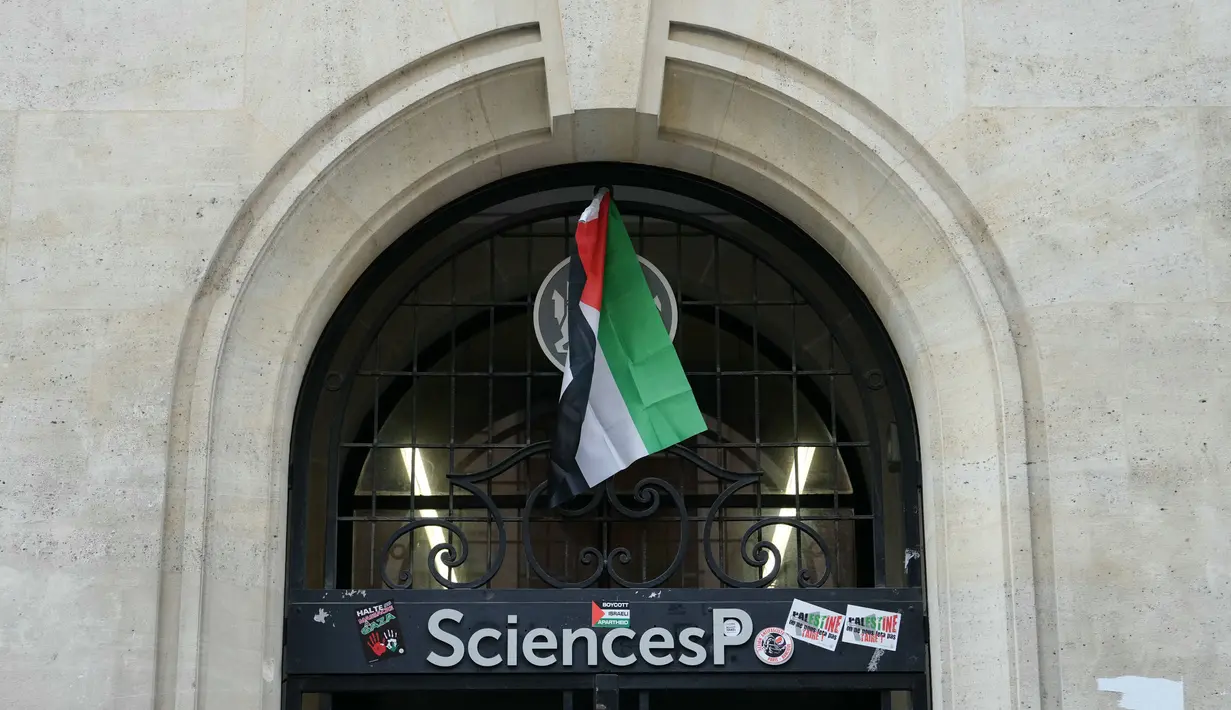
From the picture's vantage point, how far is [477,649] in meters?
6.66

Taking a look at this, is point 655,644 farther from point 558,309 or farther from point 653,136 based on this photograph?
point 653,136

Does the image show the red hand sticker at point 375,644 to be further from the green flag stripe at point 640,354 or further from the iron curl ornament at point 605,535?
the green flag stripe at point 640,354

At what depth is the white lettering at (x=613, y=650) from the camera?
21.9 ft

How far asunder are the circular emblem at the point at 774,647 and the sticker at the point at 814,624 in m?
0.05

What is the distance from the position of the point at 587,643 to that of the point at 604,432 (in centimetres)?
109

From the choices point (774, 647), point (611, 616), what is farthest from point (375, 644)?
point (774, 647)

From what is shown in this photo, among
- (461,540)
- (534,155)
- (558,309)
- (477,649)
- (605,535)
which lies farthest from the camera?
(558,309)

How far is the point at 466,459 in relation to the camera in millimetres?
8516

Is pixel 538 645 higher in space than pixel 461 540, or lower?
lower

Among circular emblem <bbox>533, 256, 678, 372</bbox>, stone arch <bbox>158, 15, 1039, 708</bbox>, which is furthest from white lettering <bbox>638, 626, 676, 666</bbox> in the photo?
circular emblem <bbox>533, 256, 678, 372</bbox>

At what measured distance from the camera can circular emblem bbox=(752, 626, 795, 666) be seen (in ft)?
21.9

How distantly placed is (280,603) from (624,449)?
6.21ft

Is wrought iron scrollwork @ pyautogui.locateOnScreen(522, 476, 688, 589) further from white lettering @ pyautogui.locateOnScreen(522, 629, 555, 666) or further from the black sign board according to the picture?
white lettering @ pyautogui.locateOnScreen(522, 629, 555, 666)

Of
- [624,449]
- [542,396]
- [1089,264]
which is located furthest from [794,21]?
[542,396]
